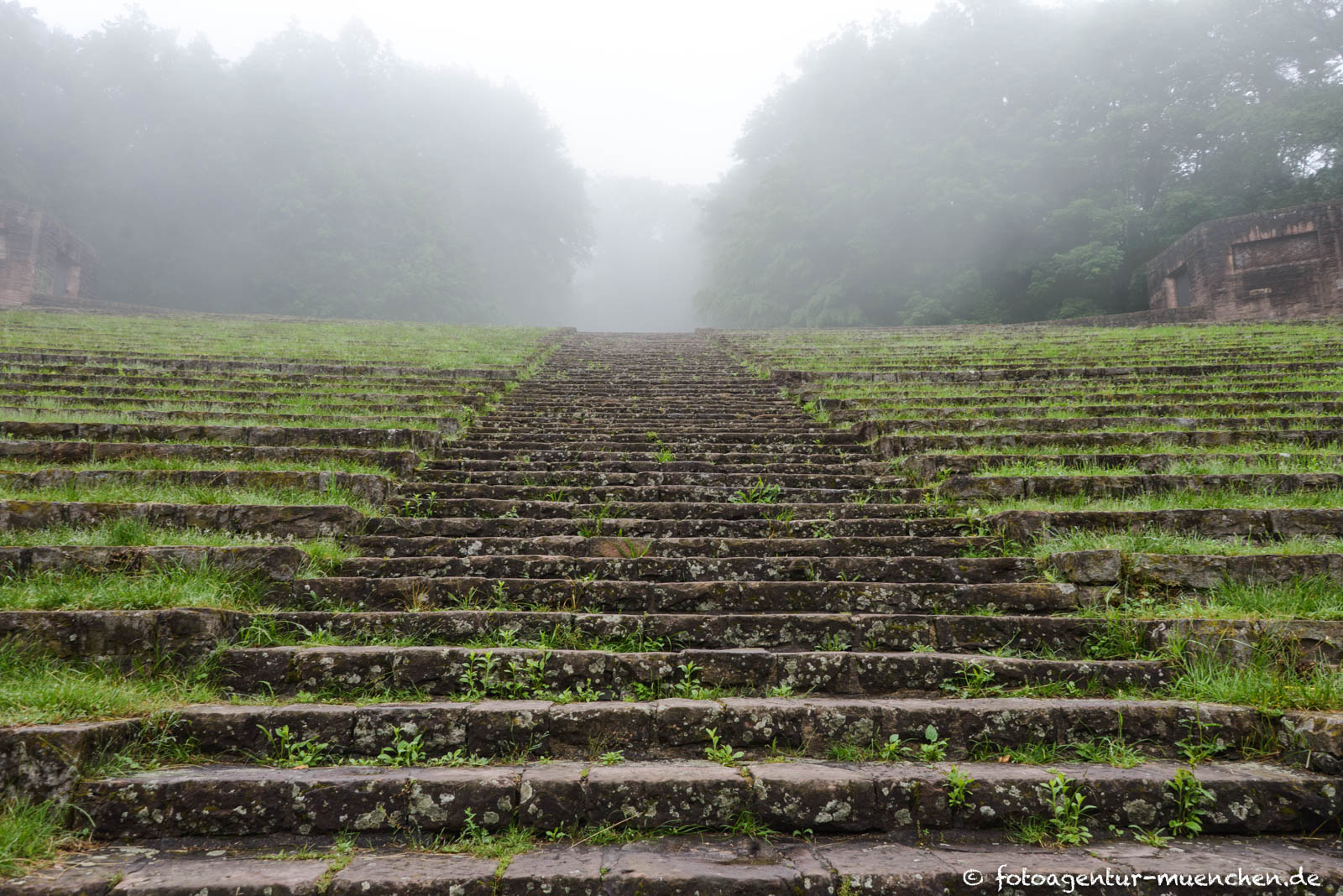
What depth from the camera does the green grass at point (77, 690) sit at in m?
2.45

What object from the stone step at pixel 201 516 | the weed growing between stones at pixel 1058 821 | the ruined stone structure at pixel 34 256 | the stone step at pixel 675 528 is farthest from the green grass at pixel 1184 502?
the ruined stone structure at pixel 34 256

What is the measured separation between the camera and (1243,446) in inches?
217

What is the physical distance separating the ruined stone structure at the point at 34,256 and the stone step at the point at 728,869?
24.3 m

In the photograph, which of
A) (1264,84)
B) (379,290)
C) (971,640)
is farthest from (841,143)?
(971,640)

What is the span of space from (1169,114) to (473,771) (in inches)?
1386

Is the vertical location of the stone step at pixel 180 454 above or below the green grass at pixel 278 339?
below

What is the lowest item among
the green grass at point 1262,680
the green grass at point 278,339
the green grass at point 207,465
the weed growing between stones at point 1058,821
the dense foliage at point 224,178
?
the weed growing between stones at point 1058,821

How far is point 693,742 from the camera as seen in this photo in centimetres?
267

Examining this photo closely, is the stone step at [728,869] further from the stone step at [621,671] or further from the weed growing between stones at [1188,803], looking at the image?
the stone step at [621,671]

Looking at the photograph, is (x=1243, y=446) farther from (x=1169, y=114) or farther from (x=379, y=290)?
(x=379, y=290)

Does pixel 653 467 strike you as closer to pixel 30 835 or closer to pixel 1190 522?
pixel 1190 522

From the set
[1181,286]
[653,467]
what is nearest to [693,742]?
[653,467]

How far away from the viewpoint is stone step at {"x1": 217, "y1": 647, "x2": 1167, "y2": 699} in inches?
115

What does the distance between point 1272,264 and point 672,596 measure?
73.6ft
